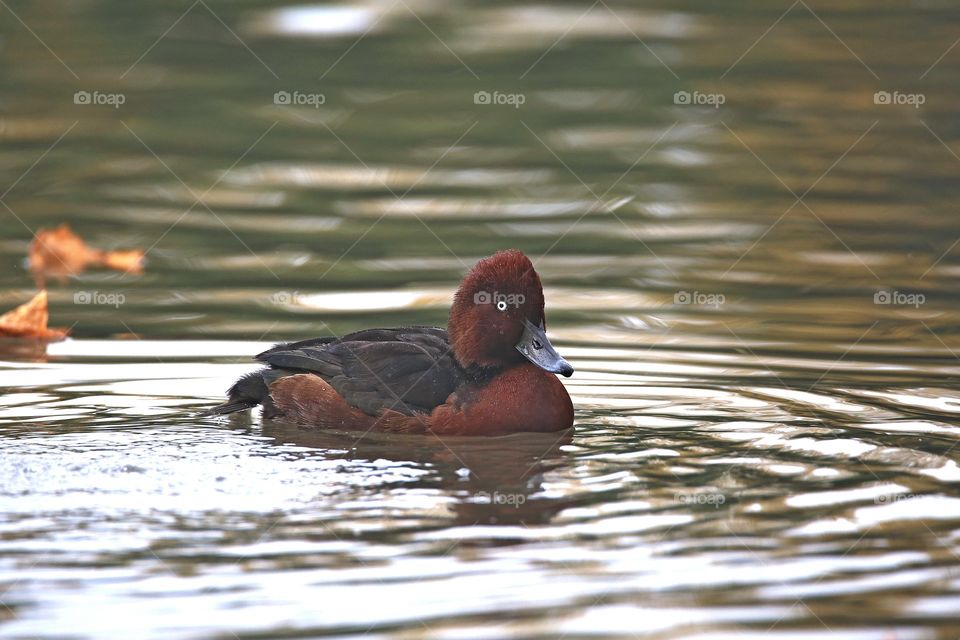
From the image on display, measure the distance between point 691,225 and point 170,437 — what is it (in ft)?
20.3

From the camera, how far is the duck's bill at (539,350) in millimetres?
8578

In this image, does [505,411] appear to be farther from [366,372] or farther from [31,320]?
[31,320]

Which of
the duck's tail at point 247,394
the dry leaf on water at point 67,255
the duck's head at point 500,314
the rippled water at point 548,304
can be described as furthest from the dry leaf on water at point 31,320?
the duck's head at point 500,314

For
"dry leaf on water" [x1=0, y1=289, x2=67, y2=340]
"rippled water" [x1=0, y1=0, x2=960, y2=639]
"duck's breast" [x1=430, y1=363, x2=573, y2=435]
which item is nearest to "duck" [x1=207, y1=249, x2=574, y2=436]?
"duck's breast" [x1=430, y1=363, x2=573, y2=435]

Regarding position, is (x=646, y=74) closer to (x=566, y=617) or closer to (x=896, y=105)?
(x=896, y=105)

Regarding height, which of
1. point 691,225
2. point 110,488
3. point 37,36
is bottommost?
point 110,488

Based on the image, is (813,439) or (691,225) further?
(691,225)

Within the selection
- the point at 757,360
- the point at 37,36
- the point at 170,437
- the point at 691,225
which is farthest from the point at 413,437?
the point at 37,36

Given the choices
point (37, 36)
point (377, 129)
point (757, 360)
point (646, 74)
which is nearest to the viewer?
point (757, 360)

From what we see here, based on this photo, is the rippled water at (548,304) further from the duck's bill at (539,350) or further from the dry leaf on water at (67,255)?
the duck's bill at (539,350)

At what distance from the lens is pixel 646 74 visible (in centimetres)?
1648

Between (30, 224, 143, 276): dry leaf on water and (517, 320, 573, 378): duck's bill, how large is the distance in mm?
4812

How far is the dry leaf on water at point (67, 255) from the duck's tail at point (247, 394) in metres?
3.78

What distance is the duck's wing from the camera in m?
8.69
